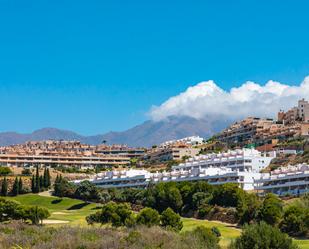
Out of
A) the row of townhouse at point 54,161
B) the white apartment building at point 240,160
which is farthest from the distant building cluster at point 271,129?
the row of townhouse at point 54,161

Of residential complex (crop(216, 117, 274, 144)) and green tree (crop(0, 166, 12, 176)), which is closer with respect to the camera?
green tree (crop(0, 166, 12, 176))

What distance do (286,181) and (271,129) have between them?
5938cm

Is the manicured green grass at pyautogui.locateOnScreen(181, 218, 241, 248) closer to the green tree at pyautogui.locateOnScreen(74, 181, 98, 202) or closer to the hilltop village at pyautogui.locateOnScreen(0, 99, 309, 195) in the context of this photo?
the hilltop village at pyautogui.locateOnScreen(0, 99, 309, 195)

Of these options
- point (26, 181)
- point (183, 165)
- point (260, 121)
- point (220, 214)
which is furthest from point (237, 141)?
point (220, 214)

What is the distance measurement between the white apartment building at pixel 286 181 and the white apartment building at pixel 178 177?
267cm

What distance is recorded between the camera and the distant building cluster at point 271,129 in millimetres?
144000

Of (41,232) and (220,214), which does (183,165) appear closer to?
(220,214)

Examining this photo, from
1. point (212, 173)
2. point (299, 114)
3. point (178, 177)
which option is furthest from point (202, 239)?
point (299, 114)

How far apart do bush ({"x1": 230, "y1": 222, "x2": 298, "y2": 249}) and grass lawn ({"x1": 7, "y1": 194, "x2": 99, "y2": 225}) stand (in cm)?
4023

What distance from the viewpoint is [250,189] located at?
101 metres

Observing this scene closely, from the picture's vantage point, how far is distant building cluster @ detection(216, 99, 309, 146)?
472ft

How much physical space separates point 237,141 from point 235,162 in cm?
4727

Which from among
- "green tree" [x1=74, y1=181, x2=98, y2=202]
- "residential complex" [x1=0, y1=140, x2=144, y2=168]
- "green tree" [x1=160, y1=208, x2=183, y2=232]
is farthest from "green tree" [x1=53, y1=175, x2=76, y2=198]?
"residential complex" [x1=0, y1=140, x2=144, y2=168]

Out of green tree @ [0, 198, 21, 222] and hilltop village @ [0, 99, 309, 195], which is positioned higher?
hilltop village @ [0, 99, 309, 195]
